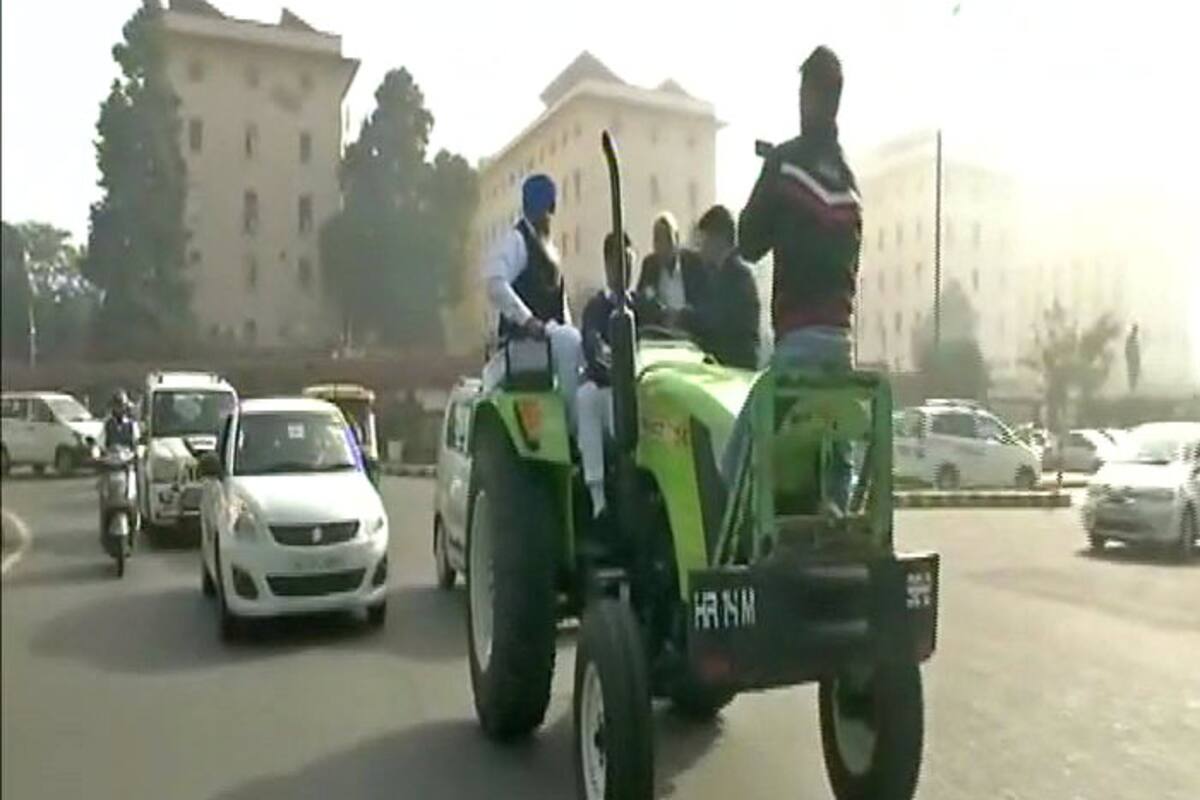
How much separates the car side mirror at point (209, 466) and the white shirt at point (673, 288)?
4.08ft

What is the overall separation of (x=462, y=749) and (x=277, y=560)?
1.64m

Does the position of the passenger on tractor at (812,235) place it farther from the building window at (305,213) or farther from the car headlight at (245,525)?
the car headlight at (245,525)

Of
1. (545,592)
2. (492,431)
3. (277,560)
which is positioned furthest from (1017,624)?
(277,560)

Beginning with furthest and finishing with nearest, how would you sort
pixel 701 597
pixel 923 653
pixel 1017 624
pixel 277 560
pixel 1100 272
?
pixel 277 560 < pixel 1017 624 < pixel 1100 272 < pixel 923 653 < pixel 701 597

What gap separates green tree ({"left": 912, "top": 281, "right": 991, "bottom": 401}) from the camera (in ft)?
11.2

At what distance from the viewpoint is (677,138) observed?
10.2ft

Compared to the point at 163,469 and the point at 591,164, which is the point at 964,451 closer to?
the point at 591,164

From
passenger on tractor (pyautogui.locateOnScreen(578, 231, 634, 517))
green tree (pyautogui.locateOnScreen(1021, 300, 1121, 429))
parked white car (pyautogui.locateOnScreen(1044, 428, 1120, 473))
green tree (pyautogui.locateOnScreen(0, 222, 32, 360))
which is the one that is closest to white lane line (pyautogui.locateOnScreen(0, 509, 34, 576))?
green tree (pyautogui.locateOnScreen(0, 222, 32, 360))

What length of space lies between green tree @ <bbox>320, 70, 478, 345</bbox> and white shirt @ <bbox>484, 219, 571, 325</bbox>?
22 cm

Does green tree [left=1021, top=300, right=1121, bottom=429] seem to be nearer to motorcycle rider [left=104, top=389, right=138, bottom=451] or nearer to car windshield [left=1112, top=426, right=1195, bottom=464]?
car windshield [left=1112, top=426, right=1195, bottom=464]

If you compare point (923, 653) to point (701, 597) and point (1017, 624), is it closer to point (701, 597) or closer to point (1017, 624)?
point (701, 597)

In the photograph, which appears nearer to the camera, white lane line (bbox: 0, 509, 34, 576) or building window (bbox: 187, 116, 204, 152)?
white lane line (bbox: 0, 509, 34, 576)

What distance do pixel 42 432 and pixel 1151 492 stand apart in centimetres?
305

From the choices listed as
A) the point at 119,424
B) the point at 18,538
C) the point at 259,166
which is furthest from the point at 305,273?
the point at 18,538
